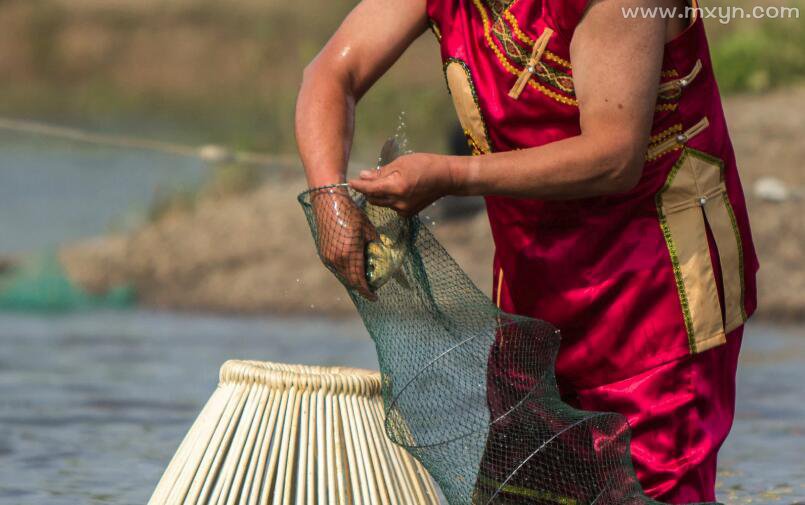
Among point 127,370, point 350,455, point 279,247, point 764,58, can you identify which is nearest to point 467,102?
point 350,455

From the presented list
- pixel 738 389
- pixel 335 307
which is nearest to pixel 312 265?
pixel 335 307

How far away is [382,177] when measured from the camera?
256cm

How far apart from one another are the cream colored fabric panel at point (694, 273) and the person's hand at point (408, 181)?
0.54 m

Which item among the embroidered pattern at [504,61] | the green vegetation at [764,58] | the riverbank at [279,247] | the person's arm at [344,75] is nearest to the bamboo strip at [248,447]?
the person's arm at [344,75]

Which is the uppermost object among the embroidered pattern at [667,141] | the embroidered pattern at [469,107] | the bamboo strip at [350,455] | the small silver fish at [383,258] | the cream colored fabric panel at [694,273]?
the embroidered pattern at [469,107]

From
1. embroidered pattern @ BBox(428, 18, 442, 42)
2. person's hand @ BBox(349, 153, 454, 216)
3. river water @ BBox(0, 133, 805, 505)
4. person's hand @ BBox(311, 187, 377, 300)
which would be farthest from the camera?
river water @ BBox(0, 133, 805, 505)

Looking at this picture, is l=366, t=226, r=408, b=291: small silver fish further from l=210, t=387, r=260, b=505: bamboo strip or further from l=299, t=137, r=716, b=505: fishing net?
l=210, t=387, r=260, b=505: bamboo strip

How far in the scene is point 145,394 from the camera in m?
6.54

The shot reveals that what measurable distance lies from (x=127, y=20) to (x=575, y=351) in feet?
A: 40.0

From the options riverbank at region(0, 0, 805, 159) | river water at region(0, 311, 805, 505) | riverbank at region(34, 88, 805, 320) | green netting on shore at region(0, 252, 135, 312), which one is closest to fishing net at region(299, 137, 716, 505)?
river water at region(0, 311, 805, 505)

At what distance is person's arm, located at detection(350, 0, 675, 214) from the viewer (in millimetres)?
2531

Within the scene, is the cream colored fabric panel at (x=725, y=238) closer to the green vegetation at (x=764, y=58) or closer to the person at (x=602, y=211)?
the person at (x=602, y=211)

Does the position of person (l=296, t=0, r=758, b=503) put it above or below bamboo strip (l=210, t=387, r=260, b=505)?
above

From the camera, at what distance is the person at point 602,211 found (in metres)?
2.71
